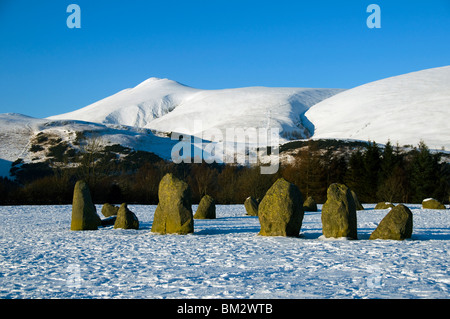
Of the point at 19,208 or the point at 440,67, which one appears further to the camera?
the point at 440,67

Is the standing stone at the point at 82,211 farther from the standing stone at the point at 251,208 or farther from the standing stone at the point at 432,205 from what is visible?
the standing stone at the point at 432,205

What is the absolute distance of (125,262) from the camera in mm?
9656

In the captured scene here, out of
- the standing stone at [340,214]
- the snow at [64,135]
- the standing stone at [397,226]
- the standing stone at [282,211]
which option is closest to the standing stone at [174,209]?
the standing stone at [282,211]

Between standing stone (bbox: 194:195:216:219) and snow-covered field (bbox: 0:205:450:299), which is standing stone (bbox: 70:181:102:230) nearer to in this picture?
snow-covered field (bbox: 0:205:450:299)

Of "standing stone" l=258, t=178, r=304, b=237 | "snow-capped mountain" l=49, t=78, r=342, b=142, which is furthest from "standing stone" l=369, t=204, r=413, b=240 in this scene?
"snow-capped mountain" l=49, t=78, r=342, b=142

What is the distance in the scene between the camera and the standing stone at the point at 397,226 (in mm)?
12984

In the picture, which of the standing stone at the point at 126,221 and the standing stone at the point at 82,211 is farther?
the standing stone at the point at 126,221

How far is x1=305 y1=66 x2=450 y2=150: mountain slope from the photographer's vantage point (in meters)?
87.0

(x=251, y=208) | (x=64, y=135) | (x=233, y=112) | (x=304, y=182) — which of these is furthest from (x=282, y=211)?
(x=233, y=112)

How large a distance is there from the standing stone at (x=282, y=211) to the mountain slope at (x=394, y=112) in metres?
69.4

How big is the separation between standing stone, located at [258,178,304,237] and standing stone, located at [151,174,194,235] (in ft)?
8.76

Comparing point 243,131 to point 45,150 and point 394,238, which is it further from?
point 394,238
